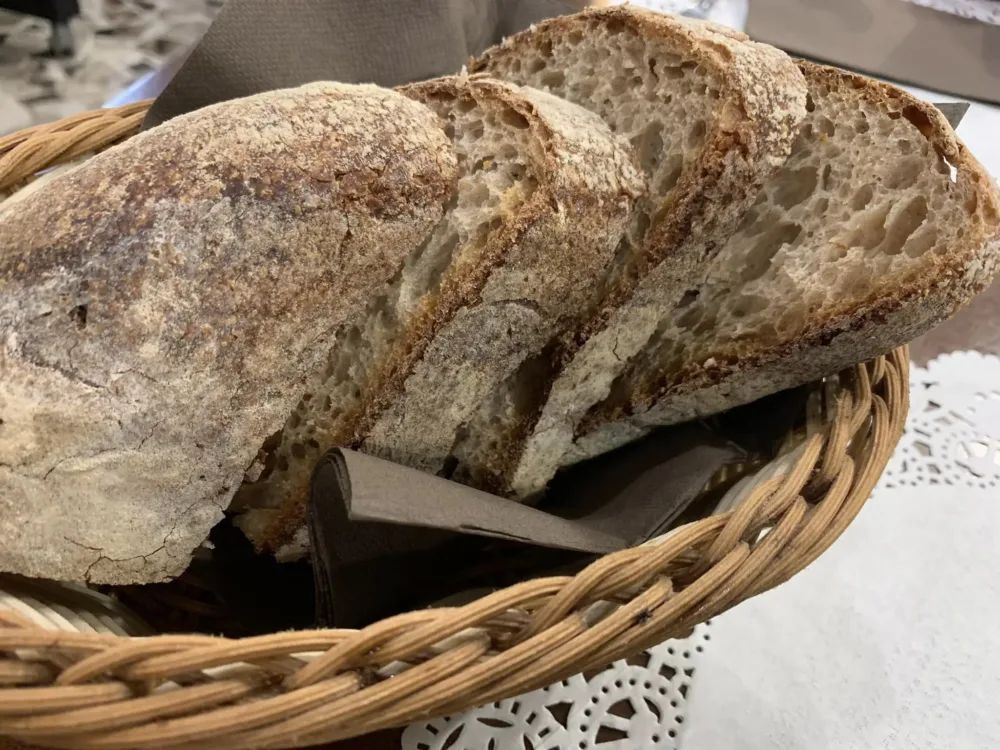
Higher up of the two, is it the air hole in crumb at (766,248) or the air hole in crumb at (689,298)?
the air hole in crumb at (766,248)

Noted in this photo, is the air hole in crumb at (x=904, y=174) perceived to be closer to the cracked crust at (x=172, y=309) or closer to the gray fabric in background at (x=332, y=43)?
the cracked crust at (x=172, y=309)

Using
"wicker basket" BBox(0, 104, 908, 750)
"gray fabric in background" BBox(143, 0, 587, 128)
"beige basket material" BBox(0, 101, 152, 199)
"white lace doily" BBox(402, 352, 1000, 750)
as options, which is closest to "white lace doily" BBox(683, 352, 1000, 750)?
"white lace doily" BBox(402, 352, 1000, 750)

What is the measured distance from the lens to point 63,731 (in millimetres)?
631

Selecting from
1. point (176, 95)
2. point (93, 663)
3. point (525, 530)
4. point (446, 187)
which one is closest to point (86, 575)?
point (93, 663)

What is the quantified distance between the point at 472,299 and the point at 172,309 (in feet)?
1.10

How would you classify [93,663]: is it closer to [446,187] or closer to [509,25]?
[446,187]

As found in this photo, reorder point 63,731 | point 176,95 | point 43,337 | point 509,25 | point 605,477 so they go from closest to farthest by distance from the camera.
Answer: point 63,731 < point 43,337 < point 605,477 < point 176,95 < point 509,25

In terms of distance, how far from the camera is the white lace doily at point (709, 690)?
97 centimetres

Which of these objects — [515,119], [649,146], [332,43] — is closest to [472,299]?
[515,119]

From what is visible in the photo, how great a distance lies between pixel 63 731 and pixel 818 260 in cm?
101

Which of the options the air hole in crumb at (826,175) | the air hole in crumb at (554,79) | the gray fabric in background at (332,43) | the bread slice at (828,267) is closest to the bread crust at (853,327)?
the bread slice at (828,267)

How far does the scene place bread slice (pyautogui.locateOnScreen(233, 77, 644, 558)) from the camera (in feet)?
3.10

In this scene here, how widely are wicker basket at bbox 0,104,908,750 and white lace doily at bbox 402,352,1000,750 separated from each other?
0.80ft

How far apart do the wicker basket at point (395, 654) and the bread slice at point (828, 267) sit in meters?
0.21
